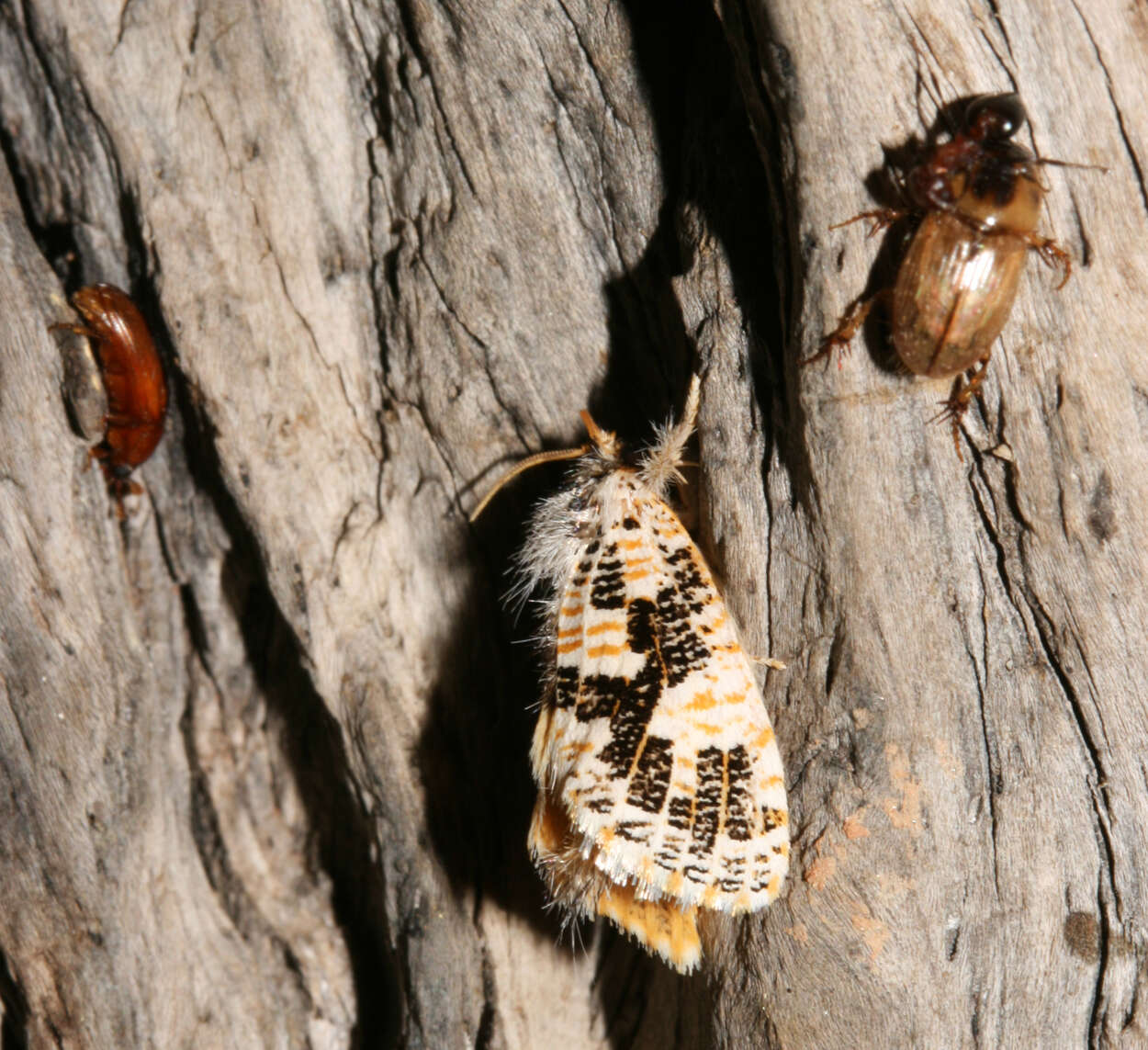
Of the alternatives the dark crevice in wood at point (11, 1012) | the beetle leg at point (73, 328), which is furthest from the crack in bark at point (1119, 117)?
the dark crevice in wood at point (11, 1012)

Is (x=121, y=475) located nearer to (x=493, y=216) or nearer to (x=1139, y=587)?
(x=493, y=216)

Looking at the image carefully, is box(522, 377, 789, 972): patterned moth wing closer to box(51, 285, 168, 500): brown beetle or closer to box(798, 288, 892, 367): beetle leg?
box(798, 288, 892, 367): beetle leg

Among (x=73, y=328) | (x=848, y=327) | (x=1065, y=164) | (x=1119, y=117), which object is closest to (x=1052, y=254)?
(x=1065, y=164)

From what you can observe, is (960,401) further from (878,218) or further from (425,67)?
(425,67)

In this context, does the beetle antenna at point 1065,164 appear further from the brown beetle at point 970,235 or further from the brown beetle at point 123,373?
the brown beetle at point 123,373

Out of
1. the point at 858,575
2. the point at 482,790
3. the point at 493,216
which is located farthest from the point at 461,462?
the point at 858,575

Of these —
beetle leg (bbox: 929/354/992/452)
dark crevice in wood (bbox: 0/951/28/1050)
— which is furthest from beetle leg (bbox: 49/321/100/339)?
beetle leg (bbox: 929/354/992/452)

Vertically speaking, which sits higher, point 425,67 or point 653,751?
point 425,67
